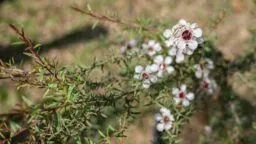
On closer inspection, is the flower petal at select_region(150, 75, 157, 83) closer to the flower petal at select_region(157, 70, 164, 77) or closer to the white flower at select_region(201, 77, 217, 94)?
→ the flower petal at select_region(157, 70, 164, 77)

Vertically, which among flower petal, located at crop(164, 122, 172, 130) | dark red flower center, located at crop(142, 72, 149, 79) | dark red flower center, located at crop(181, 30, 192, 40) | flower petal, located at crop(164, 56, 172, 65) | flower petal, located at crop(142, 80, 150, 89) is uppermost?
dark red flower center, located at crop(181, 30, 192, 40)

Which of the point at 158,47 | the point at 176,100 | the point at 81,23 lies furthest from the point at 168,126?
the point at 81,23

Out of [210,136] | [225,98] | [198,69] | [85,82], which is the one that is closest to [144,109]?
[210,136]

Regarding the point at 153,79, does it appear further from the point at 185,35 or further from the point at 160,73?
the point at 185,35

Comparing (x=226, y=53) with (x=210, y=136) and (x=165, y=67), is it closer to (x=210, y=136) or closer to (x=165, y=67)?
(x=210, y=136)

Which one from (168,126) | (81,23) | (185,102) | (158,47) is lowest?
(168,126)

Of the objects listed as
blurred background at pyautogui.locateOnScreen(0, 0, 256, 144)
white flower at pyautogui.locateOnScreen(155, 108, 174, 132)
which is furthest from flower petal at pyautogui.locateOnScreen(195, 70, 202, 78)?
blurred background at pyautogui.locateOnScreen(0, 0, 256, 144)
